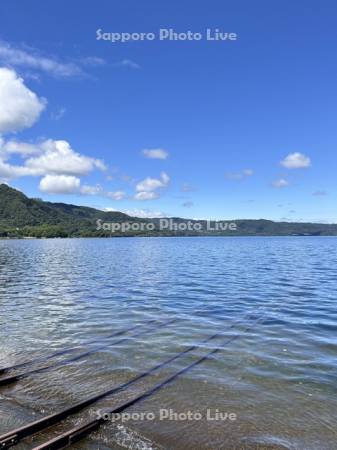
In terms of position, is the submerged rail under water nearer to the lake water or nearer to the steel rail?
the steel rail

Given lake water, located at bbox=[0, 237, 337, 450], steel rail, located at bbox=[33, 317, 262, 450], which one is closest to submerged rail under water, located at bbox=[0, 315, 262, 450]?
steel rail, located at bbox=[33, 317, 262, 450]

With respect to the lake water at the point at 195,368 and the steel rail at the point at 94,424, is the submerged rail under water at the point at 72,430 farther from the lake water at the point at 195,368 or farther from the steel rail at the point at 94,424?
the lake water at the point at 195,368

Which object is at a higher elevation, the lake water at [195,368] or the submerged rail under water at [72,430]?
the submerged rail under water at [72,430]

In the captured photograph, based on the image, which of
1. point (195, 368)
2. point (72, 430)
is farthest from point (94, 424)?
point (195, 368)

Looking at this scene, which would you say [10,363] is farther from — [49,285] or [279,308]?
[49,285]

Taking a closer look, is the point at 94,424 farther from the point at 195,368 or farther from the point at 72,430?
the point at 195,368

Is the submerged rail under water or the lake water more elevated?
the submerged rail under water

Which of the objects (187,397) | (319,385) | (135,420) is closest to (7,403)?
(135,420)

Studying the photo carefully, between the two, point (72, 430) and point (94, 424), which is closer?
point (72, 430)

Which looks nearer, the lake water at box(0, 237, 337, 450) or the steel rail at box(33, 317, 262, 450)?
the steel rail at box(33, 317, 262, 450)

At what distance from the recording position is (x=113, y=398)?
11.7 m

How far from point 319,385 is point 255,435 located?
427 cm

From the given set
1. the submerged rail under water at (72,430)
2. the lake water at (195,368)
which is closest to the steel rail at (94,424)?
the submerged rail under water at (72,430)

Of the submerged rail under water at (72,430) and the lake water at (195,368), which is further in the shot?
the lake water at (195,368)
